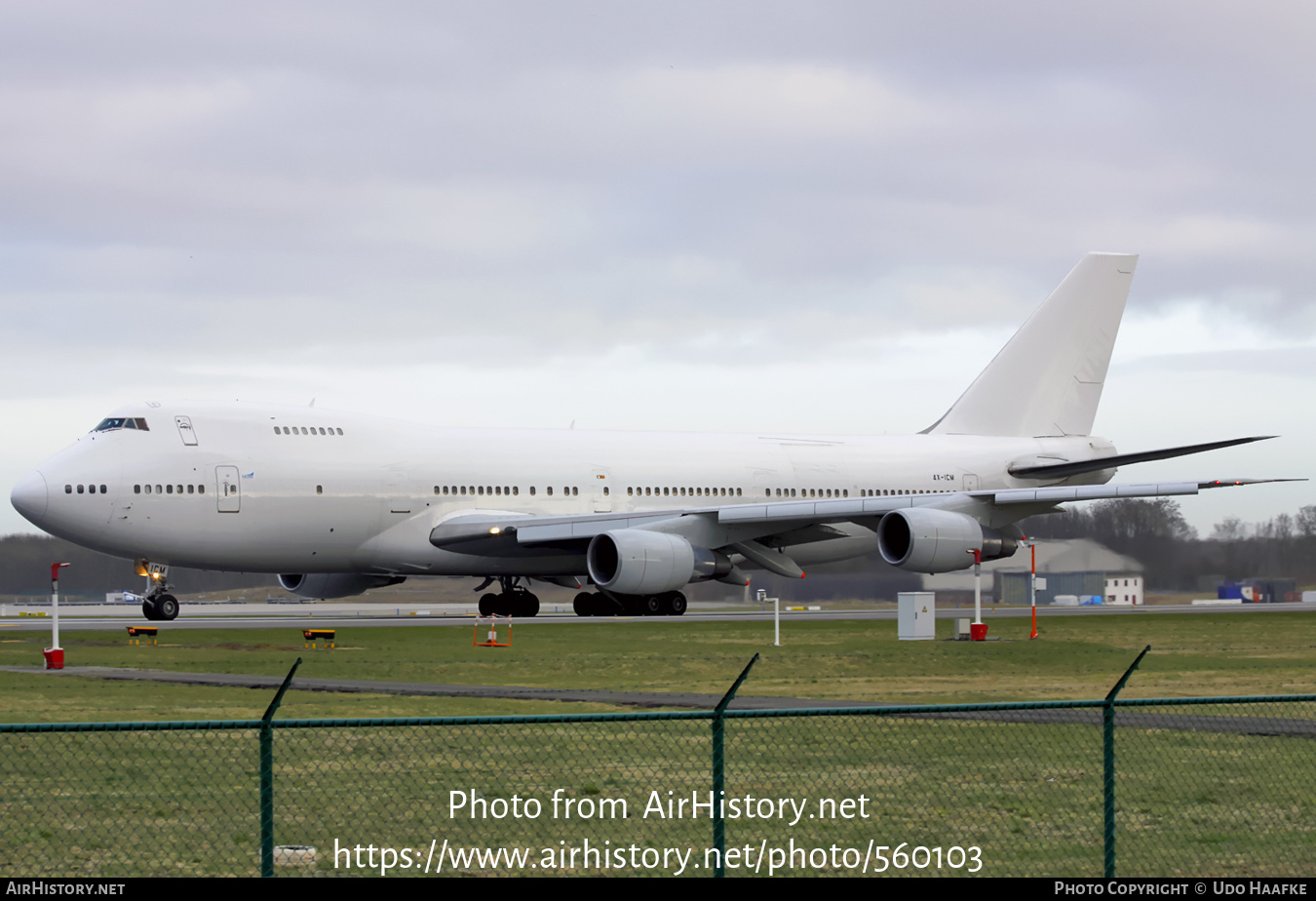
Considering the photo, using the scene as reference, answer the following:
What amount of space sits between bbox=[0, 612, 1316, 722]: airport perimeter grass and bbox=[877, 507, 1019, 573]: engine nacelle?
1.93 metres

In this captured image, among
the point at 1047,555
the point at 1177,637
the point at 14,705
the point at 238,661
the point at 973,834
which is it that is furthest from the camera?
the point at 1047,555

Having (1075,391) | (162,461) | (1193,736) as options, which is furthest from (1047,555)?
(1193,736)

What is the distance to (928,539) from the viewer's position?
39219 mm

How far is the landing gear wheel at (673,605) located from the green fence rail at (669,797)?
24871mm

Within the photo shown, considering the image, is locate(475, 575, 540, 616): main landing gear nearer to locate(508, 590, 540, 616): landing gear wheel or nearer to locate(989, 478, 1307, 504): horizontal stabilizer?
locate(508, 590, 540, 616): landing gear wheel

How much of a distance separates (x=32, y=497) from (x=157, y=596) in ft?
13.8

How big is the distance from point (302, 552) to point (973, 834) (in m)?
30.1

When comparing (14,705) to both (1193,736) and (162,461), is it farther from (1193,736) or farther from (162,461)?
(162,461)

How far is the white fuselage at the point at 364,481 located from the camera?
3731 cm

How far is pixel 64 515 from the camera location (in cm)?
3681

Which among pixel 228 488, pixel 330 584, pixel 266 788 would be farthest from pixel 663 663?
pixel 330 584

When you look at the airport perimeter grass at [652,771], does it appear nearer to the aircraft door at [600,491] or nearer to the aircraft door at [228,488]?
the aircraft door at [228,488]

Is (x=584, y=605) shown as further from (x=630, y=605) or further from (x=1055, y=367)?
(x=1055, y=367)

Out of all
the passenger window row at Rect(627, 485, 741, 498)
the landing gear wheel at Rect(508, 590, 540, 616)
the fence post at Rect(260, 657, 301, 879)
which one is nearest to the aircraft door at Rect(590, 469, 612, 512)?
the passenger window row at Rect(627, 485, 741, 498)
